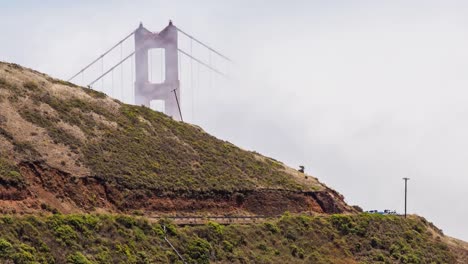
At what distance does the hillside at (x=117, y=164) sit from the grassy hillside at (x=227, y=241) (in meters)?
4.31

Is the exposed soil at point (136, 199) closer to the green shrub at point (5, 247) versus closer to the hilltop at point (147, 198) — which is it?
the hilltop at point (147, 198)

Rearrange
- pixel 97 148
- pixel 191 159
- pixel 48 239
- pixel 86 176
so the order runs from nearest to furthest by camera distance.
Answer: pixel 48 239, pixel 86 176, pixel 97 148, pixel 191 159

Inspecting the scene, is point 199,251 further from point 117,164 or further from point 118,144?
point 118,144

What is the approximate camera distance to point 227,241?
245ft

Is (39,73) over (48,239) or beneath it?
over

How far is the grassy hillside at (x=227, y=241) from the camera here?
61844 millimetres

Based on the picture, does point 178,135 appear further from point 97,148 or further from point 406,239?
point 406,239

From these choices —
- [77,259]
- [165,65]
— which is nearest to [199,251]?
[77,259]

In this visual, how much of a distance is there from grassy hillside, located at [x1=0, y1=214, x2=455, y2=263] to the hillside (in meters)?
4.31

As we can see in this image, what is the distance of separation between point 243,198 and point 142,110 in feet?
48.6

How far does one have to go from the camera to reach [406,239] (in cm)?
8738

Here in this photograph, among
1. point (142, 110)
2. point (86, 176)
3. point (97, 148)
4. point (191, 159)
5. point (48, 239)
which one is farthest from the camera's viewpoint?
point (142, 110)

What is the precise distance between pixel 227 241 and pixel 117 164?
11.2 m

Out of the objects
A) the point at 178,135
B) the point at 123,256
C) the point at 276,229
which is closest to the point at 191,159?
the point at 178,135
